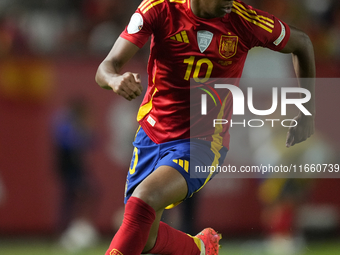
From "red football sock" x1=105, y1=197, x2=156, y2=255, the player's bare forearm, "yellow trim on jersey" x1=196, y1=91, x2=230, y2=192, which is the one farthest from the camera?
the player's bare forearm

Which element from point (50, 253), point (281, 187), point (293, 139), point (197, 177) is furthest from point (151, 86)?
point (281, 187)

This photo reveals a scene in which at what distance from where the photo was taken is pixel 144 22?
232 centimetres

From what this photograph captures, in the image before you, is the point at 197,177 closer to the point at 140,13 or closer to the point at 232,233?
the point at 140,13

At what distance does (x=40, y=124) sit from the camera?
15.5 ft

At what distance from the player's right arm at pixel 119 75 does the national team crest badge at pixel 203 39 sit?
37 centimetres

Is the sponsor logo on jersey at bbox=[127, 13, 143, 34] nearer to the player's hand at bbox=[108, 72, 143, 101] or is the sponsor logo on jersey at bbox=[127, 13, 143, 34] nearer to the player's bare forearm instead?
the player's hand at bbox=[108, 72, 143, 101]

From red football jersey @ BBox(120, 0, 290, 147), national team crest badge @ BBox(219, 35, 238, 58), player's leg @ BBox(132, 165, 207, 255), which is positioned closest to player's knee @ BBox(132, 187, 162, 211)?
player's leg @ BBox(132, 165, 207, 255)

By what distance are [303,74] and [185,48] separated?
0.89 meters

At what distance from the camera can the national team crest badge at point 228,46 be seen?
97.0 inches

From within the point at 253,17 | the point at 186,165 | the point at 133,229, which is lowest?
the point at 133,229

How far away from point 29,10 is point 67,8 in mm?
426

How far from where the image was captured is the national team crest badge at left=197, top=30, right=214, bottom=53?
2432 millimetres

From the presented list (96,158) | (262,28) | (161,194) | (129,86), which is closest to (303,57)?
(262,28)

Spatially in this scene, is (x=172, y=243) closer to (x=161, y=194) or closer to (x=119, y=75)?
(x=161, y=194)
